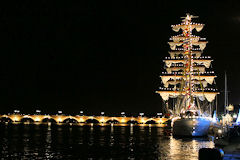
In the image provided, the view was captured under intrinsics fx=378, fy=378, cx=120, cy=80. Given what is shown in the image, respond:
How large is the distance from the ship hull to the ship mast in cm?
1009

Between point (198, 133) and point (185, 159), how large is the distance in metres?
33.7

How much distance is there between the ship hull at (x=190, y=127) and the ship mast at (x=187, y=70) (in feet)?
33.1

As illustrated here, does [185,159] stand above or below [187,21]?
below

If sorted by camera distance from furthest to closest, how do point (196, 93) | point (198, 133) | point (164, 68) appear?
point (164, 68)
point (196, 93)
point (198, 133)

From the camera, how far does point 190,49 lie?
84000 millimetres

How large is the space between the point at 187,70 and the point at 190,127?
18393 mm

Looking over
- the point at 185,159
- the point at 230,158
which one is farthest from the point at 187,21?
the point at 230,158

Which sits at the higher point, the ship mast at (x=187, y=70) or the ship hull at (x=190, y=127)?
the ship mast at (x=187, y=70)

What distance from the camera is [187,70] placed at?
82.2 m

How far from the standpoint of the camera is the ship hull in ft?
221

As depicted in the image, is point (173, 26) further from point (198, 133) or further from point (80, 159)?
point (80, 159)

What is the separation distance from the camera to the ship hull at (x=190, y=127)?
221 feet

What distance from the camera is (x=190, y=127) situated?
221 ft

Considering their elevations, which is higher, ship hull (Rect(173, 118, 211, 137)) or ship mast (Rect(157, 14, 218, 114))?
ship mast (Rect(157, 14, 218, 114))
